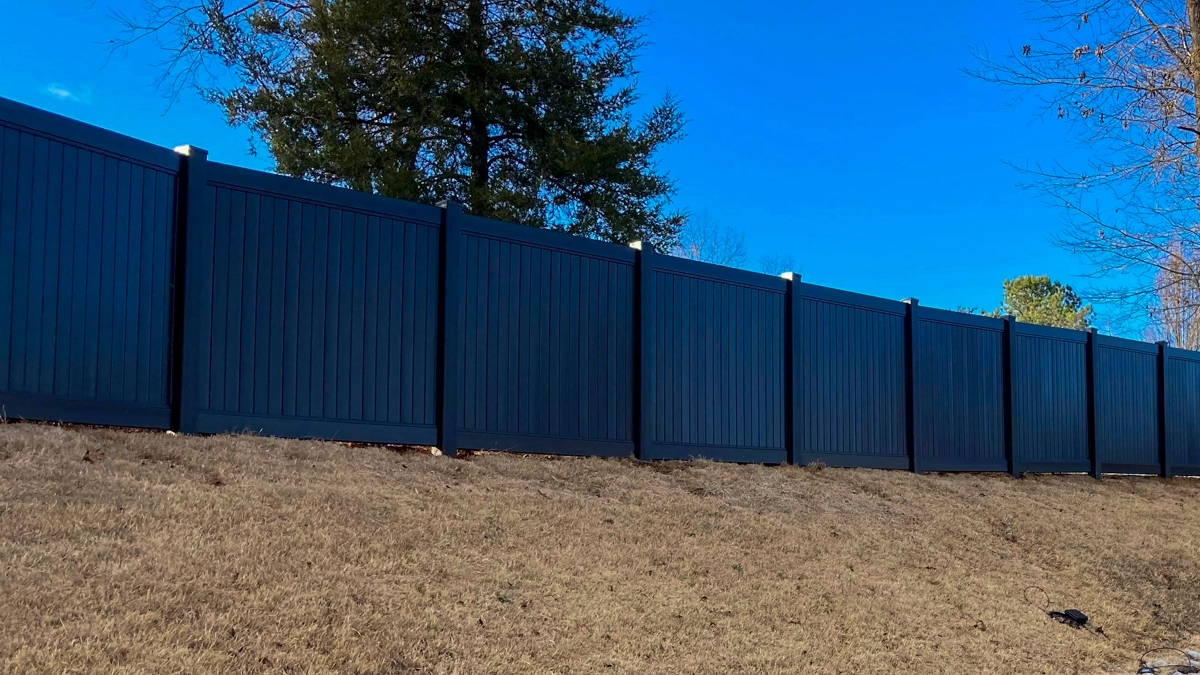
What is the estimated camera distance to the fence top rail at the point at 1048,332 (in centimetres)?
1541

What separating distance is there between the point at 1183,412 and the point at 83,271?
59.6 ft

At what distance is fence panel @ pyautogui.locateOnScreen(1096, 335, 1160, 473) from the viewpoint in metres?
16.8

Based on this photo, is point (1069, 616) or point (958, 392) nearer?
point (1069, 616)

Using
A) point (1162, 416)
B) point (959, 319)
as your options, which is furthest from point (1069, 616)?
point (1162, 416)

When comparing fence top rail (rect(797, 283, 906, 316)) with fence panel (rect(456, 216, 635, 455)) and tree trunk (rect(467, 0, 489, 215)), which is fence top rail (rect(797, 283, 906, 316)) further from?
tree trunk (rect(467, 0, 489, 215))

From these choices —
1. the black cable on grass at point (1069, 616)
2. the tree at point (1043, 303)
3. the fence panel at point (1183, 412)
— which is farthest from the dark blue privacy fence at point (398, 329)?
the tree at point (1043, 303)

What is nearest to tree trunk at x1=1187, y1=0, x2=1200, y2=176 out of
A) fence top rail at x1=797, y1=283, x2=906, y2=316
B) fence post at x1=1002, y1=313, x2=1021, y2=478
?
fence top rail at x1=797, y1=283, x2=906, y2=316

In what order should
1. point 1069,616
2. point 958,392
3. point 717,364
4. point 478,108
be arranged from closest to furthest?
1. point 1069,616
2. point 717,364
3. point 958,392
4. point 478,108

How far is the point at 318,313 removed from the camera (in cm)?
832

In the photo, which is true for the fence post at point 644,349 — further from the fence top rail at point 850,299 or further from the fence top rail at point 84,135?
the fence top rail at point 84,135

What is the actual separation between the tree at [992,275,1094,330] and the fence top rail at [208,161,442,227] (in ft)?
129

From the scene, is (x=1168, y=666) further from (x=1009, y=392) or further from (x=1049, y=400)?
(x=1049, y=400)

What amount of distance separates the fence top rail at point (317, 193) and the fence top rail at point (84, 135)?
38 cm

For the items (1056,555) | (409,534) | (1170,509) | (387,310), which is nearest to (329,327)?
(387,310)
